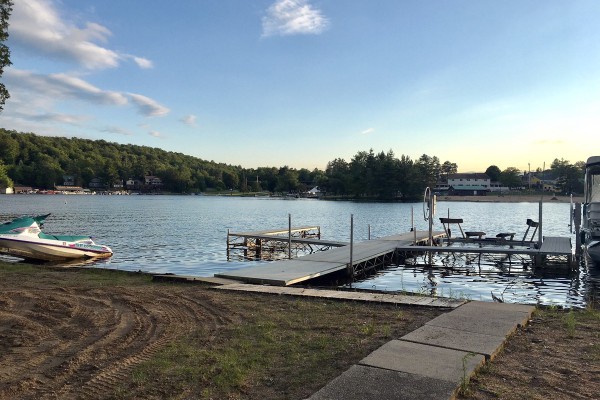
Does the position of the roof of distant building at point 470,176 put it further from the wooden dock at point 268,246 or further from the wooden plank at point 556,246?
the wooden plank at point 556,246

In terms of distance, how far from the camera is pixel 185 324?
703 cm

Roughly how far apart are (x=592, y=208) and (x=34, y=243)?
22581 mm

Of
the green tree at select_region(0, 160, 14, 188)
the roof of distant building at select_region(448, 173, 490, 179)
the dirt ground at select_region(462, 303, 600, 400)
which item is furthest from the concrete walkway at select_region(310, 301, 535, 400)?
the roof of distant building at select_region(448, 173, 490, 179)

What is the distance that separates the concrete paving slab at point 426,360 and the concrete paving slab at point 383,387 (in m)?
0.18

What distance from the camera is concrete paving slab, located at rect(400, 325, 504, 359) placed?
17.6 ft

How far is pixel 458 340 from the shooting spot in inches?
227

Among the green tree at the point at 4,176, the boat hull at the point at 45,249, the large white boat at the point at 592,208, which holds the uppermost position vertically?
the green tree at the point at 4,176

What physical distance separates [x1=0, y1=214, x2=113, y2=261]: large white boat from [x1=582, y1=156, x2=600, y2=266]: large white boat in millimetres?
21544

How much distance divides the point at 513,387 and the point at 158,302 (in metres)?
6.50

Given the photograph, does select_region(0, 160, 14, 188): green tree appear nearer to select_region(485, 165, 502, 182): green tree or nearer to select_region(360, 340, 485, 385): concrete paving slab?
select_region(360, 340, 485, 385): concrete paving slab

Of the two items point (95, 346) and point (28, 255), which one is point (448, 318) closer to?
point (95, 346)

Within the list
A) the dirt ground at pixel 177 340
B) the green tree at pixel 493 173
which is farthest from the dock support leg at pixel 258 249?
the green tree at pixel 493 173

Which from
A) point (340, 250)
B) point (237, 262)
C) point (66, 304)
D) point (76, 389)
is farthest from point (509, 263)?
point (76, 389)

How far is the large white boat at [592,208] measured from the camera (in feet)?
54.5
